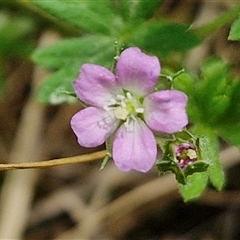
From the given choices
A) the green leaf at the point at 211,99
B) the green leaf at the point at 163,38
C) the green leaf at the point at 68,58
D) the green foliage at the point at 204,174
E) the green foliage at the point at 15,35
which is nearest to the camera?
the green foliage at the point at 204,174

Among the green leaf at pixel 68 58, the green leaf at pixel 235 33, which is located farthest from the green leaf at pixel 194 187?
the green leaf at pixel 68 58

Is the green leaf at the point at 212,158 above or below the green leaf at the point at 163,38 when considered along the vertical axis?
below

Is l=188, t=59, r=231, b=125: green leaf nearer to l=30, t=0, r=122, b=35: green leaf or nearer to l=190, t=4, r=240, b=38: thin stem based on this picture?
l=190, t=4, r=240, b=38: thin stem

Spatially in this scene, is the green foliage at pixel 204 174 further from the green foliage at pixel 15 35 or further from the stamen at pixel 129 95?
the green foliage at pixel 15 35

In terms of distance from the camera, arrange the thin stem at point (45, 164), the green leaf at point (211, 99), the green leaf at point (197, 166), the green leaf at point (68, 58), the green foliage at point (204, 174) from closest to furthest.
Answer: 1. the green leaf at point (197, 166)
2. the green foliage at point (204, 174)
3. the thin stem at point (45, 164)
4. the green leaf at point (211, 99)
5. the green leaf at point (68, 58)

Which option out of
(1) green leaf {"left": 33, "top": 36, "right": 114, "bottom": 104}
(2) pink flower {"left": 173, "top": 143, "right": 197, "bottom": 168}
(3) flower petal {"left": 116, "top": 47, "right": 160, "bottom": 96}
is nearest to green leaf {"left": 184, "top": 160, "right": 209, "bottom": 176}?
(2) pink flower {"left": 173, "top": 143, "right": 197, "bottom": 168}

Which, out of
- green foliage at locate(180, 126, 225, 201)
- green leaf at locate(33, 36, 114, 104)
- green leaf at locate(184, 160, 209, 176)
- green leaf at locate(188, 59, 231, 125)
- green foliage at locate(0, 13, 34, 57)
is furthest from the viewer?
green foliage at locate(0, 13, 34, 57)

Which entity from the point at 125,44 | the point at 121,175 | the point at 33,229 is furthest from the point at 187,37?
the point at 33,229
